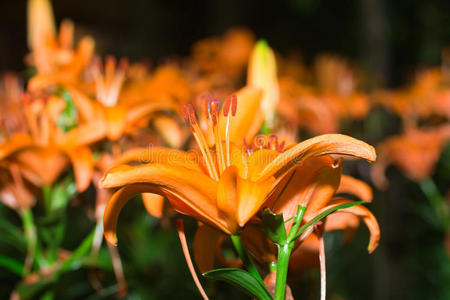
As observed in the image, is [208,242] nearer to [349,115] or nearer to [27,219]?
[27,219]

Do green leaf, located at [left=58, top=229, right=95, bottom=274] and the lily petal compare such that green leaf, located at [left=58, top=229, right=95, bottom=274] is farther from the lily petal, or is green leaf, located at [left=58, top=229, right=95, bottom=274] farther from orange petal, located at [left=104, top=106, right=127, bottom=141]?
the lily petal

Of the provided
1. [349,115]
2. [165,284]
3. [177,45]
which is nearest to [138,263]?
[165,284]

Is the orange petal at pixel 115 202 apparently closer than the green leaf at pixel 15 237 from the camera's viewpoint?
Yes

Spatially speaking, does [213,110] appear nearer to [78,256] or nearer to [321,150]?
[321,150]

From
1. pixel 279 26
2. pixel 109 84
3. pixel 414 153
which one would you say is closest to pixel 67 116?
pixel 109 84

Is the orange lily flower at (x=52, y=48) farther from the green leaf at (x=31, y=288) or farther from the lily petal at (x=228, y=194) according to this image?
the lily petal at (x=228, y=194)

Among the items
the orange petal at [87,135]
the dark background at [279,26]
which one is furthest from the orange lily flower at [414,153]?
the orange petal at [87,135]

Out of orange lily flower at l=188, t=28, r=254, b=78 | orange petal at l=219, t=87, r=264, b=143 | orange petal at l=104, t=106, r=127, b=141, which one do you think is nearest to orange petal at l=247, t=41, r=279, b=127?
orange petal at l=219, t=87, r=264, b=143
